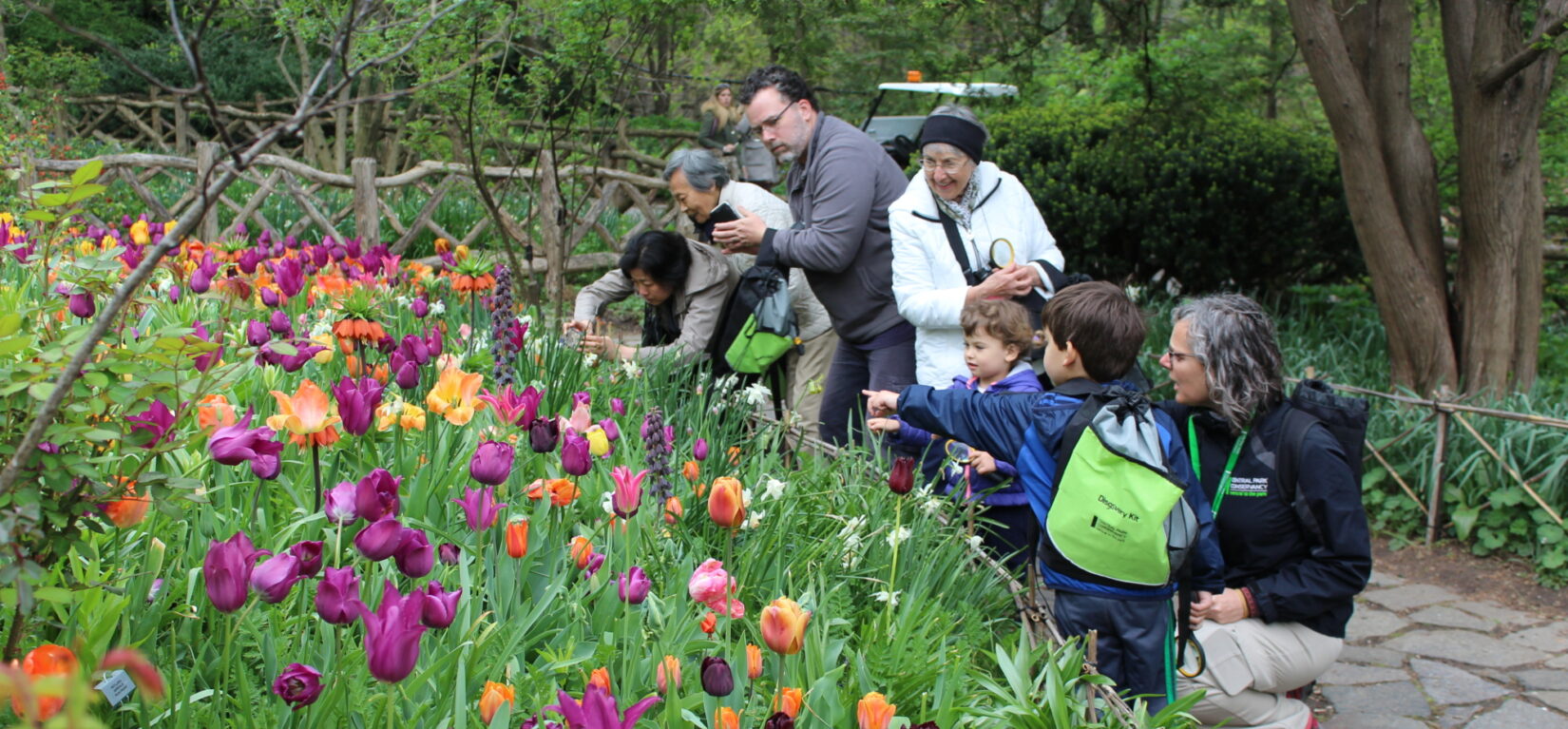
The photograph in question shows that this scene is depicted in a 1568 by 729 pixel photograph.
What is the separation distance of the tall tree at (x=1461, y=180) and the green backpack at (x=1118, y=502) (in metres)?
4.14

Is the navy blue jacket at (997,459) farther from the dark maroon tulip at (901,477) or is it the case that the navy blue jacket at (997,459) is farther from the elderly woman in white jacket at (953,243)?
the dark maroon tulip at (901,477)

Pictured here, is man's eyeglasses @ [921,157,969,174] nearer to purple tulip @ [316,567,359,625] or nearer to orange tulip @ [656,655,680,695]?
orange tulip @ [656,655,680,695]

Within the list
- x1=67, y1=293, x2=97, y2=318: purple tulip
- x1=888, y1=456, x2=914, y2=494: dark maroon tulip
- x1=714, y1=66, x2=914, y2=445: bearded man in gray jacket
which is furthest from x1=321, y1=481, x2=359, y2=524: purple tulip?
x1=714, y1=66, x2=914, y2=445: bearded man in gray jacket

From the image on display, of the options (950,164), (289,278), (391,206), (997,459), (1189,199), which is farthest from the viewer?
(391,206)

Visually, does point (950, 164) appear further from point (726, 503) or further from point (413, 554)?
point (413, 554)

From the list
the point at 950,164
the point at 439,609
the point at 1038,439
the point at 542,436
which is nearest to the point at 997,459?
the point at 1038,439

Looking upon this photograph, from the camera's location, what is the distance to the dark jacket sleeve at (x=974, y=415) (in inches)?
113

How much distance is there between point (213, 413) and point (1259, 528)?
226 centimetres

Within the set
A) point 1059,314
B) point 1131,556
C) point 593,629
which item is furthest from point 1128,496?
point 593,629

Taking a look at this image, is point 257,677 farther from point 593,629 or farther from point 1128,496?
point 1128,496

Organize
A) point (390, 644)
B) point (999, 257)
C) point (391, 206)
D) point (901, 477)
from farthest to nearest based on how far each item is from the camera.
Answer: point (391, 206) → point (999, 257) → point (901, 477) → point (390, 644)

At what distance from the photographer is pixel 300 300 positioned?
4.50 m

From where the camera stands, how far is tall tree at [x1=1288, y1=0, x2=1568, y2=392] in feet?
19.3

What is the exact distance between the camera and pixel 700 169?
432 centimetres
